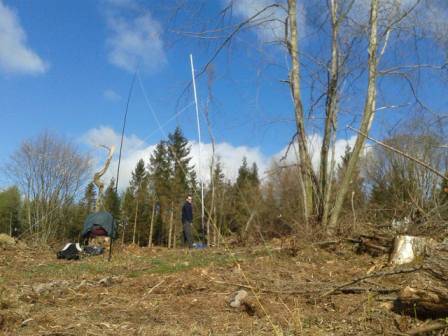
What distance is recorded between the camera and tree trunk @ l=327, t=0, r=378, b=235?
8.73 meters

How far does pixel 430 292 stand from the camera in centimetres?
319

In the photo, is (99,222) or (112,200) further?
(112,200)

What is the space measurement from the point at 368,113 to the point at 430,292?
6.13 meters

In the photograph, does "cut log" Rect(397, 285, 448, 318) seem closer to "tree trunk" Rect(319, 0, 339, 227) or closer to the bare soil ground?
the bare soil ground

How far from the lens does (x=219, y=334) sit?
3316mm

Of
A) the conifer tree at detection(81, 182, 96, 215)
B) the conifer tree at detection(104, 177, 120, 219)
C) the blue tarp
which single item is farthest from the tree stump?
the conifer tree at detection(81, 182, 96, 215)

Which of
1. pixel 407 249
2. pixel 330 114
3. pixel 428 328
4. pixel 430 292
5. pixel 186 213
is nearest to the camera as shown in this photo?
pixel 428 328

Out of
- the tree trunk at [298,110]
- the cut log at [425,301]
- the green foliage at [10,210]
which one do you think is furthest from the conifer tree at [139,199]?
the cut log at [425,301]

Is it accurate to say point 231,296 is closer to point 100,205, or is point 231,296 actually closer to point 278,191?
point 278,191

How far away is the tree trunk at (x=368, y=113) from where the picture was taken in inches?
344

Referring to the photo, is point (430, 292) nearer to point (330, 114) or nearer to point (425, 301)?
point (425, 301)

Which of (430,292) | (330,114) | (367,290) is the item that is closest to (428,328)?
(430,292)

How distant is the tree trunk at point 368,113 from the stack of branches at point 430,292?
17.1ft

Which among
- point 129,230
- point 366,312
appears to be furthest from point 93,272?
point 129,230
